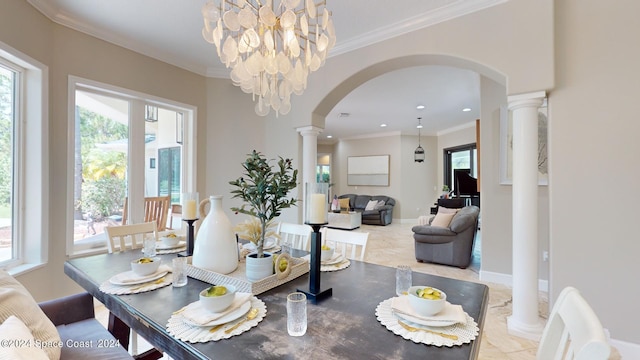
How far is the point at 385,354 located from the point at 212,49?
3.49 metres

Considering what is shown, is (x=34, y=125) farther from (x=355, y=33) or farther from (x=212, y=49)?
(x=355, y=33)

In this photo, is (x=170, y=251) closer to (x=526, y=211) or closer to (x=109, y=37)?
(x=109, y=37)

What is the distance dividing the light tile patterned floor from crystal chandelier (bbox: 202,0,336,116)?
4.63 ft

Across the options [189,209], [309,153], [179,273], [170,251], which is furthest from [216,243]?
[309,153]

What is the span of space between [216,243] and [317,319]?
0.66 metres

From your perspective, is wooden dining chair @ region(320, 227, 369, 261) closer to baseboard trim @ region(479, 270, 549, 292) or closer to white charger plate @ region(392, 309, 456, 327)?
white charger plate @ region(392, 309, 456, 327)

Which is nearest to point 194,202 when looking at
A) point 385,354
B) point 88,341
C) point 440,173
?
point 88,341

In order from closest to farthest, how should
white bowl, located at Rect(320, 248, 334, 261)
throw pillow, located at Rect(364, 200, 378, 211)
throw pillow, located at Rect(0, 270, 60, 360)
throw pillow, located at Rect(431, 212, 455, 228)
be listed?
throw pillow, located at Rect(0, 270, 60, 360) < white bowl, located at Rect(320, 248, 334, 261) < throw pillow, located at Rect(431, 212, 455, 228) < throw pillow, located at Rect(364, 200, 378, 211)

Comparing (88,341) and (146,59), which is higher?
(146,59)

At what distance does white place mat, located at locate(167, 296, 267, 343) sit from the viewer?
94cm

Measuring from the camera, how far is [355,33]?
2.85 metres

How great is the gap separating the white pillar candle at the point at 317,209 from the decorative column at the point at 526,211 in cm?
186

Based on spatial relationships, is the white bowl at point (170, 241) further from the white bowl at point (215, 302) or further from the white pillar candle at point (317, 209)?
the white pillar candle at point (317, 209)

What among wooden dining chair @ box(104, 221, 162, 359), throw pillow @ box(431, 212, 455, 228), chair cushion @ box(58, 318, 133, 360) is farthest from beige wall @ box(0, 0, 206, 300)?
throw pillow @ box(431, 212, 455, 228)
